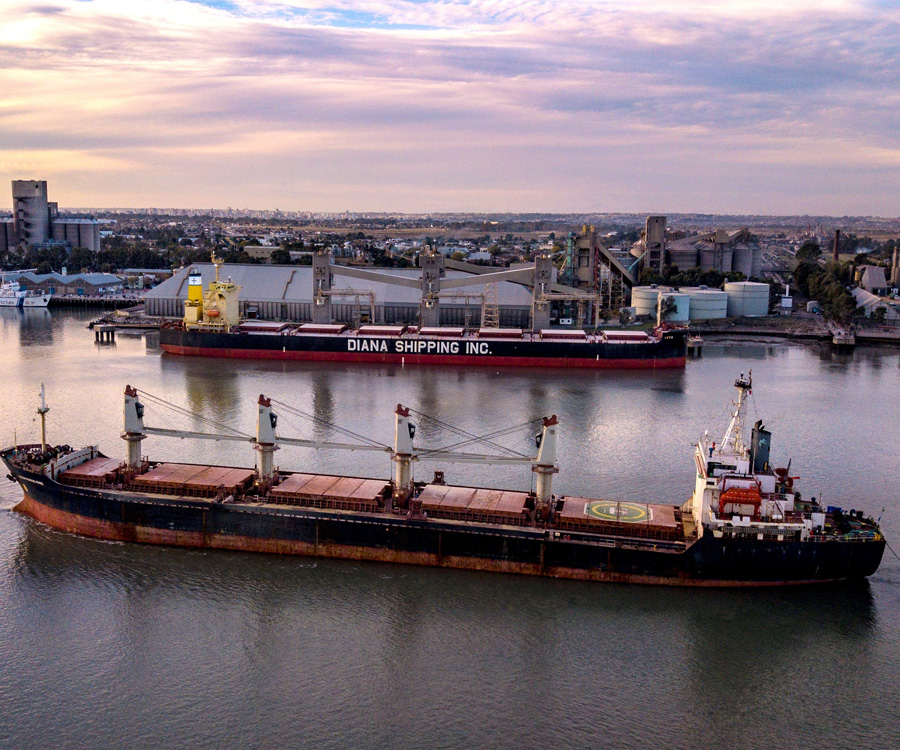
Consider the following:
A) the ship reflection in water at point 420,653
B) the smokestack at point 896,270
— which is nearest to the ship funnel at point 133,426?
the ship reflection in water at point 420,653

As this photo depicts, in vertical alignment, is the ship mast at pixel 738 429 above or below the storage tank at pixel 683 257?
below

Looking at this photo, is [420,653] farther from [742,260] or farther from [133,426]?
[742,260]

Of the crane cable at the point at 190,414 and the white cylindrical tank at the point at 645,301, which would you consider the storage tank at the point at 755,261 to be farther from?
the crane cable at the point at 190,414

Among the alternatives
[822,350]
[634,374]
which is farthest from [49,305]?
[822,350]

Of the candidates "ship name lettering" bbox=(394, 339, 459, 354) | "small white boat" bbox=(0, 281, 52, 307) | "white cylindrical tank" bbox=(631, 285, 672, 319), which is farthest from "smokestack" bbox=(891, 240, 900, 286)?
"small white boat" bbox=(0, 281, 52, 307)

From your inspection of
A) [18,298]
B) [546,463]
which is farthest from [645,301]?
[18,298]
